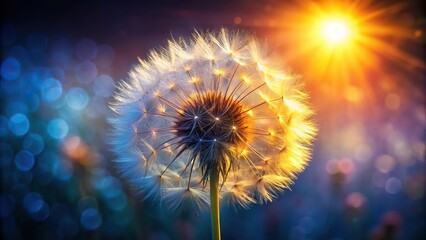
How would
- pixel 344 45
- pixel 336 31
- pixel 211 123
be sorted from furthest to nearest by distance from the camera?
pixel 344 45, pixel 336 31, pixel 211 123

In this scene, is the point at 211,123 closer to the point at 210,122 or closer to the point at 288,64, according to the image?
the point at 210,122

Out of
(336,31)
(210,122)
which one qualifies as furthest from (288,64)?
(210,122)

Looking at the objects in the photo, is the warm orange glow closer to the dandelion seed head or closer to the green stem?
the dandelion seed head

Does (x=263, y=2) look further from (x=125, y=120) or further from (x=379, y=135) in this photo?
(x=125, y=120)

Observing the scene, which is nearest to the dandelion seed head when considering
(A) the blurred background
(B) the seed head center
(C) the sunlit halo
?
(B) the seed head center

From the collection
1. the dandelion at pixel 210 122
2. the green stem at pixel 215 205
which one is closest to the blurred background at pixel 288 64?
the dandelion at pixel 210 122

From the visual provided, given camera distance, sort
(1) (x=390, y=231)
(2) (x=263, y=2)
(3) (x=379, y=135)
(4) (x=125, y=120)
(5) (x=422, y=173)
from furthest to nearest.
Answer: (2) (x=263, y=2), (3) (x=379, y=135), (5) (x=422, y=173), (1) (x=390, y=231), (4) (x=125, y=120)

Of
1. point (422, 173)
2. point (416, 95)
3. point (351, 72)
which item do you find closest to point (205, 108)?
point (422, 173)
